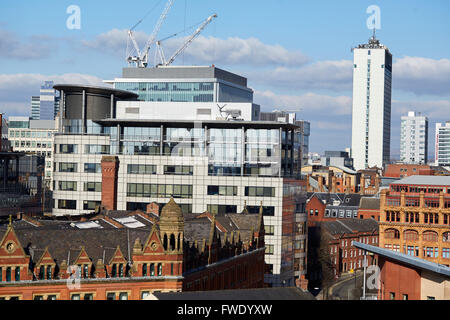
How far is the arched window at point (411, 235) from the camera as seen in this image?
6865 inches

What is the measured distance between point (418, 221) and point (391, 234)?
722 centimetres

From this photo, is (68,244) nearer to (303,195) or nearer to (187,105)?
(303,195)

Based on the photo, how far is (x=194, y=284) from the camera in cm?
9725

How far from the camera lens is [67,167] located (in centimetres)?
16012

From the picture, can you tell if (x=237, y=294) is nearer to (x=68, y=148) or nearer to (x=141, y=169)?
(x=141, y=169)

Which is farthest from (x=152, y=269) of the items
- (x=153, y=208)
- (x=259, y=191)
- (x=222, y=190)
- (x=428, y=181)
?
(x=428, y=181)

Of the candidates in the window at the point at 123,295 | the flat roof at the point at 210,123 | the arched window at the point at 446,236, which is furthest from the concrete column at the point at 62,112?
the arched window at the point at 446,236

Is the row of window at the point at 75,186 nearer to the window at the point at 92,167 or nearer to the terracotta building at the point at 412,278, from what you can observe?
the window at the point at 92,167

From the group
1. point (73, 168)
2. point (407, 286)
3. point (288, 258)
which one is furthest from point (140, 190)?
point (407, 286)

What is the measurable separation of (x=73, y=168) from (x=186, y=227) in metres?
54.6

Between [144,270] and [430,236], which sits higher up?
[144,270]

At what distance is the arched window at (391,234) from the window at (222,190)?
47167mm
